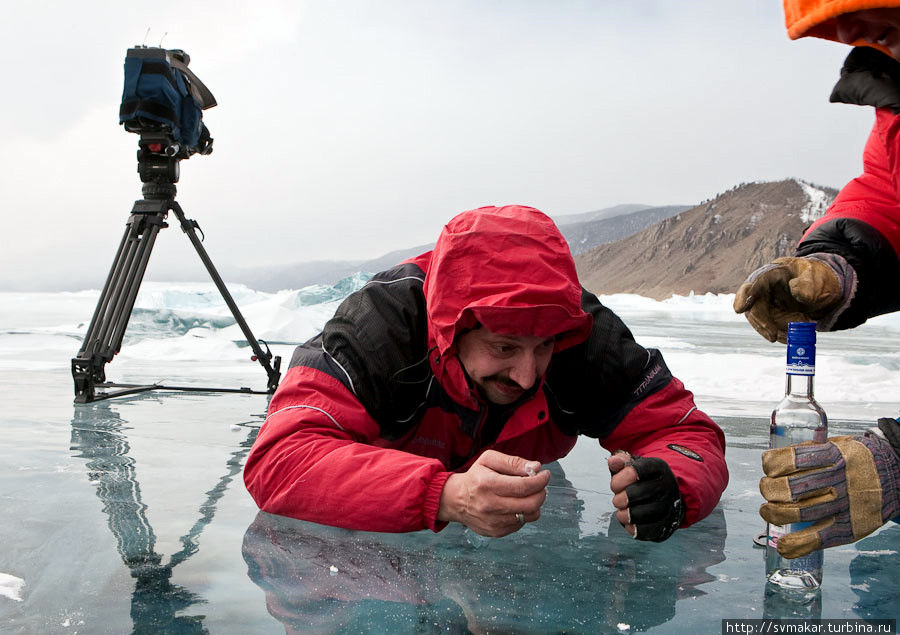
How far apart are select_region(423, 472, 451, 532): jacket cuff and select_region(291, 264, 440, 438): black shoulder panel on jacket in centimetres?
33

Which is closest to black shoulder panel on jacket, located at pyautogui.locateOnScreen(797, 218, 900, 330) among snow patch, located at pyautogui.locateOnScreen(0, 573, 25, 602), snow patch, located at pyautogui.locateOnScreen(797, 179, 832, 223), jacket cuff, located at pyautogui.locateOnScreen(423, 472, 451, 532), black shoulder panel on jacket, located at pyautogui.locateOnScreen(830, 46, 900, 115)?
black shoulder panel on jacket, located at pyautogui.locateOnScreen(830, 46, 900, 115)

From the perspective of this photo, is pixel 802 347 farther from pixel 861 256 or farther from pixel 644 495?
pixel 861 256

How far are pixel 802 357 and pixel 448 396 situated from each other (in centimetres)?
85

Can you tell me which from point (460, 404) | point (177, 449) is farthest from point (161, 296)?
point (460, 404)

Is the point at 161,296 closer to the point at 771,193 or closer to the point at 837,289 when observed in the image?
the point at 837,289

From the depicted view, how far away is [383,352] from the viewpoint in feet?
5.84

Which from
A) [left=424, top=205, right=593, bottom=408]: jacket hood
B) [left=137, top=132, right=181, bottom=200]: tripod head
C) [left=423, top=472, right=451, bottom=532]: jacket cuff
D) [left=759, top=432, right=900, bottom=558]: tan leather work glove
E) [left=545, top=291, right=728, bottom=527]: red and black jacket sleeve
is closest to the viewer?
[left=759, top=432, right=900, bottom=558]: tan leather work glove

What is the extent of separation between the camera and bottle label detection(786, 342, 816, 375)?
4.05 feet

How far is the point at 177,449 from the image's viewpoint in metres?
2.78

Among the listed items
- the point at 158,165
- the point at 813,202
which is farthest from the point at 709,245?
the point at 158,165

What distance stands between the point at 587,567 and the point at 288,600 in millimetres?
624

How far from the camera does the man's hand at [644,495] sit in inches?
60.7

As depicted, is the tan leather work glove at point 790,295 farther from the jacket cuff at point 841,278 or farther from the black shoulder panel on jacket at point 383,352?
the black shoulder panel on jacket at point 383,352

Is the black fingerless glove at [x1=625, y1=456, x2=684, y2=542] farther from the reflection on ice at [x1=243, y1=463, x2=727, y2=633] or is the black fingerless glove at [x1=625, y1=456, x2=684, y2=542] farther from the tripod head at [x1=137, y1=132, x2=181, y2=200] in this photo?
the tripod head at [x1=137, y1=132, x2=181, y2=200]
